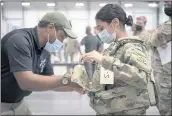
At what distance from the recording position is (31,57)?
2.47 metres

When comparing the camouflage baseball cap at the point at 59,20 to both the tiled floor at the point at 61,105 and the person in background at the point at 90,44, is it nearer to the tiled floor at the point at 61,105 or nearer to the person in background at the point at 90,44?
the person in background at the point at 90,44

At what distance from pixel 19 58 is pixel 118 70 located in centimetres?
70

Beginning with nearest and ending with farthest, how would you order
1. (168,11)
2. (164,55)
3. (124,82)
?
(124,82) < (168,11) < (164,55)

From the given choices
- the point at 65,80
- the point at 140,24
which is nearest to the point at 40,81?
the point at 65,80

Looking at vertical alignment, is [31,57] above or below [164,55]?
above

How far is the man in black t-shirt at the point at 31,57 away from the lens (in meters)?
2.36

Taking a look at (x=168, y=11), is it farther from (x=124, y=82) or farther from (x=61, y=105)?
(x=61, y=105)

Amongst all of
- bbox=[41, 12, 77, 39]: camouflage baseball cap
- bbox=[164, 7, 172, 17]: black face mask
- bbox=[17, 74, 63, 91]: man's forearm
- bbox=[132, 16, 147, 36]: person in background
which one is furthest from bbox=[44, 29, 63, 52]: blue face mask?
bbox=[164, 7, 172, 17]: black face mask

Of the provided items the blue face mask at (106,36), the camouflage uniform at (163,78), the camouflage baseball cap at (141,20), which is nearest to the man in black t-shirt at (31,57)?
the blue face mask at (106,36)

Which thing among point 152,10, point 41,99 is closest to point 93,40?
point 152,10

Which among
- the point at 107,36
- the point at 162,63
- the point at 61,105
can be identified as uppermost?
the point at 107,36

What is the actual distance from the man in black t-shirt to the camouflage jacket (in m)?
0.21

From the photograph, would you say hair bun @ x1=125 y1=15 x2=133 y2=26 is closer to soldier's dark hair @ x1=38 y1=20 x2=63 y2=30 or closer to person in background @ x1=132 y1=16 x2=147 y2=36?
soldier's dark hair @ x1=38 y1=20 x2=63 y2=30

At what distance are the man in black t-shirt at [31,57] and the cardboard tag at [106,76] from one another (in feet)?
0.77
